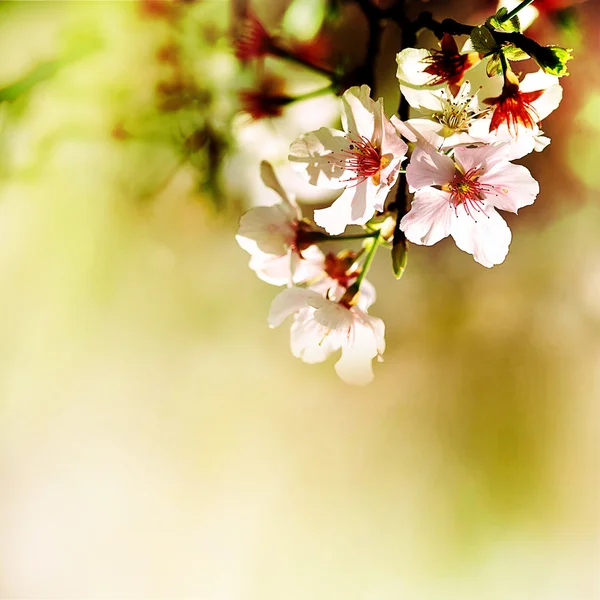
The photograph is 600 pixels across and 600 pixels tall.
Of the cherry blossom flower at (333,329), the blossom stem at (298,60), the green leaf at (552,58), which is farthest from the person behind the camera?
the blossom stem at (298,60)

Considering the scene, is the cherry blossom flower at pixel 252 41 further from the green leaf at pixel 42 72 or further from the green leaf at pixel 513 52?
the green leaf at pixel 513 52

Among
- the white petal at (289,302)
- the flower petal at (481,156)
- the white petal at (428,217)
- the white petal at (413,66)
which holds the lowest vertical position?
the white petal at (289,302)

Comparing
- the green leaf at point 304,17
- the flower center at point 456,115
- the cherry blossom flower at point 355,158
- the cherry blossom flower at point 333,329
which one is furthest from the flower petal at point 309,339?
the green leaf at point 304,17

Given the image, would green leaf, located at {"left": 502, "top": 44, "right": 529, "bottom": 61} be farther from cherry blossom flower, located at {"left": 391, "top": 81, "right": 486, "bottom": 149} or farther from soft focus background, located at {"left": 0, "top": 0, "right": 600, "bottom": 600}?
soft focus background, located at {"left": 0, "top": 0, "right": 600, "bottom": 600}

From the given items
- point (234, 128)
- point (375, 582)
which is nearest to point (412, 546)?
point (375, 582)

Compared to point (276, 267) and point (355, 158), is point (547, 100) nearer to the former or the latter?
point (355, 158)

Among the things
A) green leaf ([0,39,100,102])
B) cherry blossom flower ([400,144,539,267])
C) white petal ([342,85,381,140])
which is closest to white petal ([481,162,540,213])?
cherry blossom flower ([400,144,539,267])

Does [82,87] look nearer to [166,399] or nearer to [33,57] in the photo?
[33,57]
